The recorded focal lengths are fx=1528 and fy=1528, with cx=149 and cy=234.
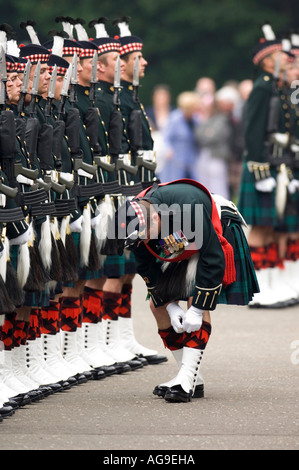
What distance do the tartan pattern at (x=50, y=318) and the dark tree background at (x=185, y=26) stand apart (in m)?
19.8

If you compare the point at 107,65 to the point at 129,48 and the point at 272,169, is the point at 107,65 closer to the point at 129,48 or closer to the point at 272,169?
the point at 129,48

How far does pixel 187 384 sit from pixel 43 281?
0.92 meters

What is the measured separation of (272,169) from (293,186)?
0.30 meters

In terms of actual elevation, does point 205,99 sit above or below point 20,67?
below

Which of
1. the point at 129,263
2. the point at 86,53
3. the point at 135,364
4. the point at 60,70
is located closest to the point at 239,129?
the point at 129,263

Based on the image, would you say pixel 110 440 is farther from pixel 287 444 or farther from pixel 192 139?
pixel 192 139

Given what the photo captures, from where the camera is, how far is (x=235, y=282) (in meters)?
8.12

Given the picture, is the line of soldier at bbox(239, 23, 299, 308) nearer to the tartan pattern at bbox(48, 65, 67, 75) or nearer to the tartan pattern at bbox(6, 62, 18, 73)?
the tartan pattern at bbox(48, 65, 67, 75)

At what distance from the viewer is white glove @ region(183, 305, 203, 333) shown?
25.7ft

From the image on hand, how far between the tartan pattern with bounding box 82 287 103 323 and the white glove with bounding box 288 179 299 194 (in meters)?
3.55

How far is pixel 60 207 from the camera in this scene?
840 centimetres

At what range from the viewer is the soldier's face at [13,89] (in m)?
7.97
